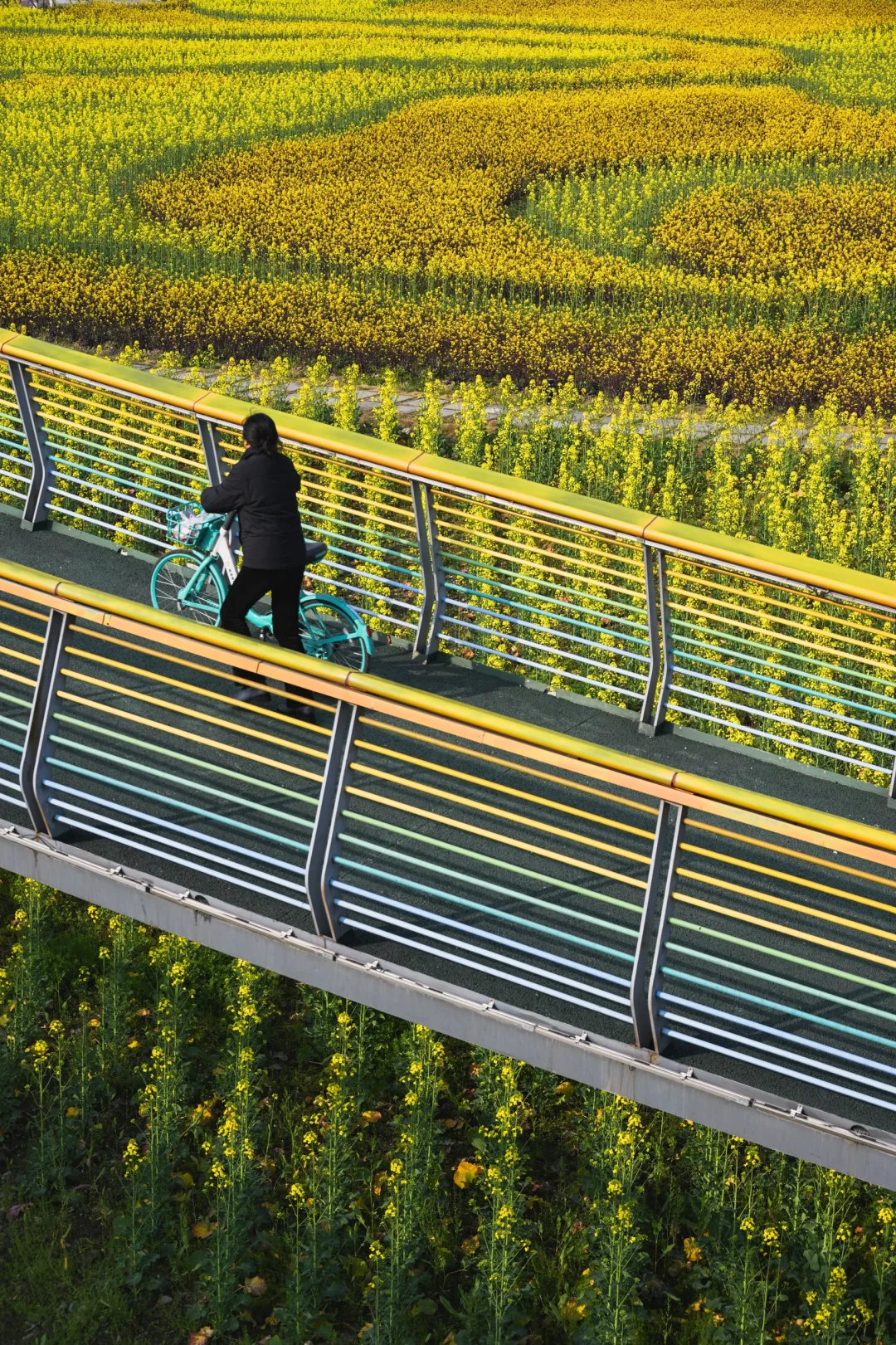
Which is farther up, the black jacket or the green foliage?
the black jacket

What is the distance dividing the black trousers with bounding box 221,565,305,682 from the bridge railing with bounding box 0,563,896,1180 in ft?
1.59

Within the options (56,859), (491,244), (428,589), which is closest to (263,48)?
(491,244)

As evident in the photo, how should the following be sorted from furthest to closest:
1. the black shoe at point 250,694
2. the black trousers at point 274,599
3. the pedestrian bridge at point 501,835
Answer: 1. the black shoe at point 250,694
2. the black trousers at point 274,599
3. the pedestrian bridge at point 501,835

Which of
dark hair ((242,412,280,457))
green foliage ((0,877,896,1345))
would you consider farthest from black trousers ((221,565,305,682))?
green foliage ((0,877,896,1345))

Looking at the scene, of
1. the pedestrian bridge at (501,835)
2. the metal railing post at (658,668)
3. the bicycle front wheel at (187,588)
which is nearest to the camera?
the pedestrian bridge at (501,835)

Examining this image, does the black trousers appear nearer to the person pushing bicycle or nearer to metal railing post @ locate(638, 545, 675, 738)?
the person pushing bicycle

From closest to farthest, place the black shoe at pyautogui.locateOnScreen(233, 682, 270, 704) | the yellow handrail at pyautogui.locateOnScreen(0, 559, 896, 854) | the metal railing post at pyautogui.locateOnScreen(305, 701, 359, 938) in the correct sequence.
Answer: the yellow handrail at pyautogui.locateOnScreen(0, 559, 896, 854)
the metal railing post at pyautogui.locateOnScreen(305, 701, 359, 938)
the black shoe at pyautogui.locateOnScreen(233, 682, 270, 704)

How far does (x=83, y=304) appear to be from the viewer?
18.9m

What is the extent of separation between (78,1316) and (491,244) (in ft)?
55.9

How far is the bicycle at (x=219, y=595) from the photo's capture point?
8.51 metres

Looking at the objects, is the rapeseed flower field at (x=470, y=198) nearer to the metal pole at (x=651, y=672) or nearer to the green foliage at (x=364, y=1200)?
the metal pole at (x=651, y=672)

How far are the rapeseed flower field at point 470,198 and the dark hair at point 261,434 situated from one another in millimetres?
9654

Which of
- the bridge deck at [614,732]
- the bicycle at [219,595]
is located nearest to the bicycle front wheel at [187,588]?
the bicycle at [219,595]

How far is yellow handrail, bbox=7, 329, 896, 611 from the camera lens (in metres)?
7.61
